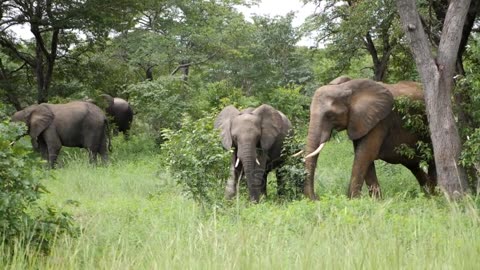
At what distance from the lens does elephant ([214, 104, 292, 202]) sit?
11.5 m

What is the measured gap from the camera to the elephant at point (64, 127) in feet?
61.8

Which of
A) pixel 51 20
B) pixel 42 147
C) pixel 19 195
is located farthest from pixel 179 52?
pixel 19 195

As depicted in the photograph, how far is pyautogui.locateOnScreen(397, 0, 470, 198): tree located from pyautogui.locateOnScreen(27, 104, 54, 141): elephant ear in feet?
38.8

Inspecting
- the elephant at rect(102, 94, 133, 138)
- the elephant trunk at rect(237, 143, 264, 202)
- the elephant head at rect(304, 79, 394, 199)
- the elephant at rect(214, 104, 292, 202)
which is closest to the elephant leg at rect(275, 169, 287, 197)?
the elephant at rect(214, 104, 292, 202)

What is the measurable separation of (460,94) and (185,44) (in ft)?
62.8

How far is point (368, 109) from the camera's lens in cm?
1154

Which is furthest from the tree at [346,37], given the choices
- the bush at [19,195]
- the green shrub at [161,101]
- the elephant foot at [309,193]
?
the bush at [19,195]

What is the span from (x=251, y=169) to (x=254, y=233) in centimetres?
619

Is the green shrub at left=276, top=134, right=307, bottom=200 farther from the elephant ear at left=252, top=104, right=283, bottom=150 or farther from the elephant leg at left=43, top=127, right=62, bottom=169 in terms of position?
the elephant leg at left=43, top=127, right=62, bottom=169

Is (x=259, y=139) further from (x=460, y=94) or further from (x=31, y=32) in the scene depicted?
(x=31, y=32)

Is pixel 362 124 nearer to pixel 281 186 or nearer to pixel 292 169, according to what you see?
pixel 292 169

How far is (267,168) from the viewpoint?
12.6 meters

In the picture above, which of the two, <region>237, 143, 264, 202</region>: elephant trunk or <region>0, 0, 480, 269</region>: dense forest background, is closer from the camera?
<region>0, 0, 480, 269</region>: dense forest background

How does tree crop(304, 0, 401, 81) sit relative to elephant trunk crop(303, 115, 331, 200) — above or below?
above
